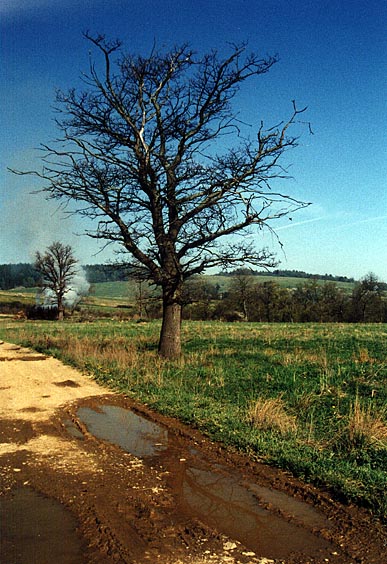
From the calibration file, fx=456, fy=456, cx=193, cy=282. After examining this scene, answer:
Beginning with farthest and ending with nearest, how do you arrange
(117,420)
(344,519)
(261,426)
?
1. (117,420)
2. (261,426)
3. (344,519)

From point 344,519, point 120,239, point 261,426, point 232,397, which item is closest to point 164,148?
point 120,239

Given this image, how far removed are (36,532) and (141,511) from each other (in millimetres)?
986

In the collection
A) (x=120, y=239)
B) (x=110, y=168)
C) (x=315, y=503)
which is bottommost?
(x=315, y=503)

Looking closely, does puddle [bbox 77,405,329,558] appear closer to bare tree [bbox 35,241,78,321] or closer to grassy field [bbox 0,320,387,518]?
grassy field [bbox 0,320,387,518]

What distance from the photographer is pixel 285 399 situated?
925cm

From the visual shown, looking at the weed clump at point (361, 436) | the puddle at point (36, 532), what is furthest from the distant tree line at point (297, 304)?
the puddle at point (36, 532)

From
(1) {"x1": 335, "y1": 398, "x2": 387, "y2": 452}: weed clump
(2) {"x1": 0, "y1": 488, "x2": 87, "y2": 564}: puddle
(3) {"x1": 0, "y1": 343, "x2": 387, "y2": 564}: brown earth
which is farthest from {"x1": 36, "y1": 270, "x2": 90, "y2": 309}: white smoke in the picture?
(2) {"x1": 0, "y1": 488, "x2": 87, "y2": 564}: puddle

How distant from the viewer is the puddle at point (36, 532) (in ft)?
12.0

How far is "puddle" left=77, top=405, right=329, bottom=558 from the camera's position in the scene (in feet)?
13.2

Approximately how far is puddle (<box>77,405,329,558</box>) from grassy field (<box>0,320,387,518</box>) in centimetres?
66

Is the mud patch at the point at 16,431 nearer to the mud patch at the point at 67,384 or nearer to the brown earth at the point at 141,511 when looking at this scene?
the brown earth at the point at 141,511

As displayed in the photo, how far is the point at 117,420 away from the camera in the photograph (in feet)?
26.8

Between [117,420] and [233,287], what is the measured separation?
194 feet

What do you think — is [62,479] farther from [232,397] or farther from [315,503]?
[232,397]
